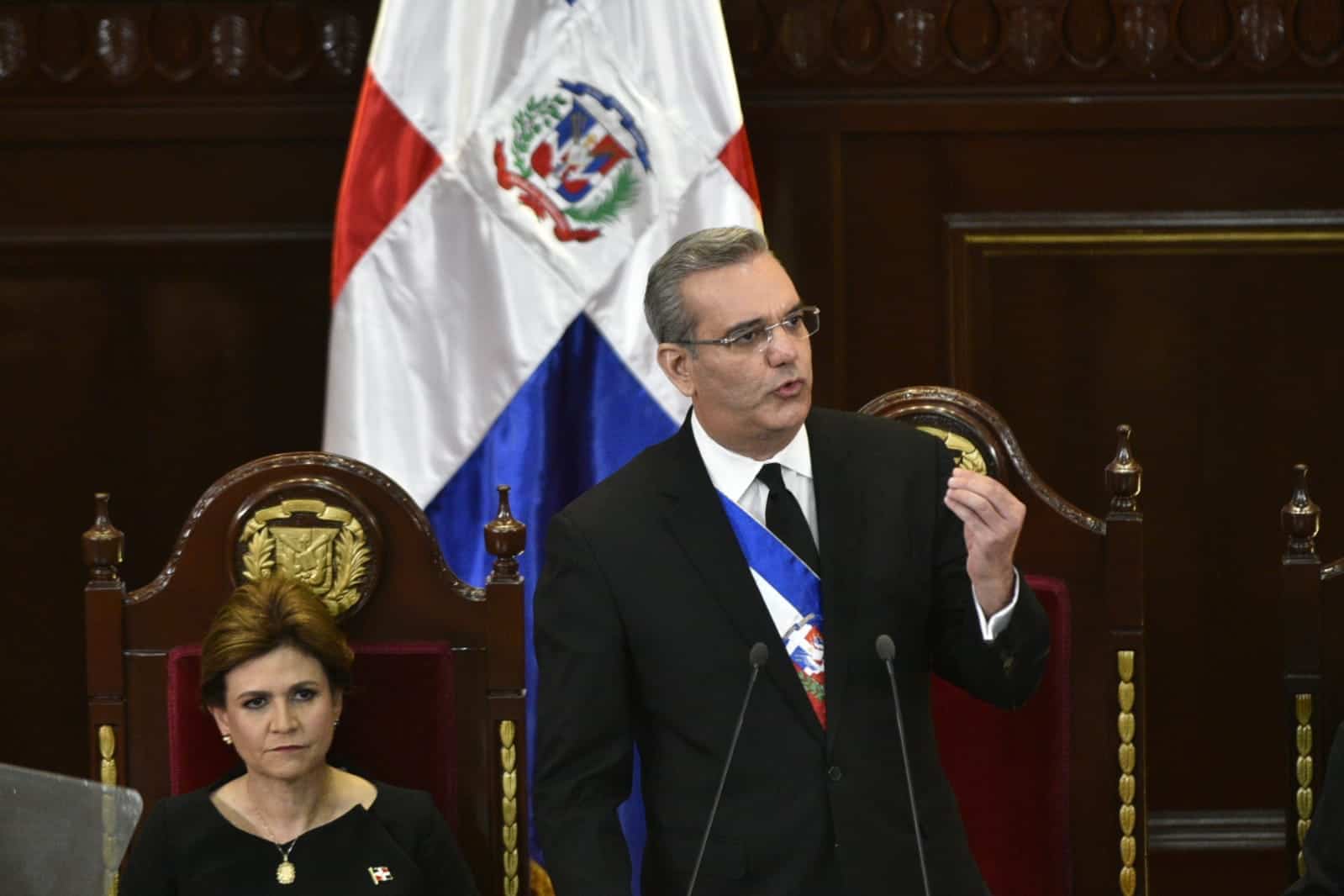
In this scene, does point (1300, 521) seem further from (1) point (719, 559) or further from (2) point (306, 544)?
(2) point (306, 544)

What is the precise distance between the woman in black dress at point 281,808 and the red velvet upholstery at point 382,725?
3.6 inches

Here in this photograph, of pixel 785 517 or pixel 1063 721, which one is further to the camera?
pixel 1063 721

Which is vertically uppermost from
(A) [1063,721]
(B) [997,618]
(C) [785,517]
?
(C) [785,517]

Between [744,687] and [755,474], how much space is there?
0.84 ft

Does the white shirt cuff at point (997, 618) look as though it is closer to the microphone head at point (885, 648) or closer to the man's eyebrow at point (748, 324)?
the microphone head at point (885, 648)

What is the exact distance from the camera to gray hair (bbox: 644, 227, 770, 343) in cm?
212

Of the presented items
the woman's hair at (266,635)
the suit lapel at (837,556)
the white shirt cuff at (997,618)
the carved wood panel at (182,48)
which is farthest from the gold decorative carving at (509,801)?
the carved wood panel at (182,48)

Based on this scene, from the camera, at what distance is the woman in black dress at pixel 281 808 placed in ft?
7.93

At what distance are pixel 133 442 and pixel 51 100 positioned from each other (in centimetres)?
66

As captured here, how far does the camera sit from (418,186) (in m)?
3.12

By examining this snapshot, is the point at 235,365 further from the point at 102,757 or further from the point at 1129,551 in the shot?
the point at 1129,551

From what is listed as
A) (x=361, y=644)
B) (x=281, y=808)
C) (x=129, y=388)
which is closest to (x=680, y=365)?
(x=361, y=644)

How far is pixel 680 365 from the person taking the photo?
2.14m

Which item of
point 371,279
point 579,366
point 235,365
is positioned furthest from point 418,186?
point 235,365
